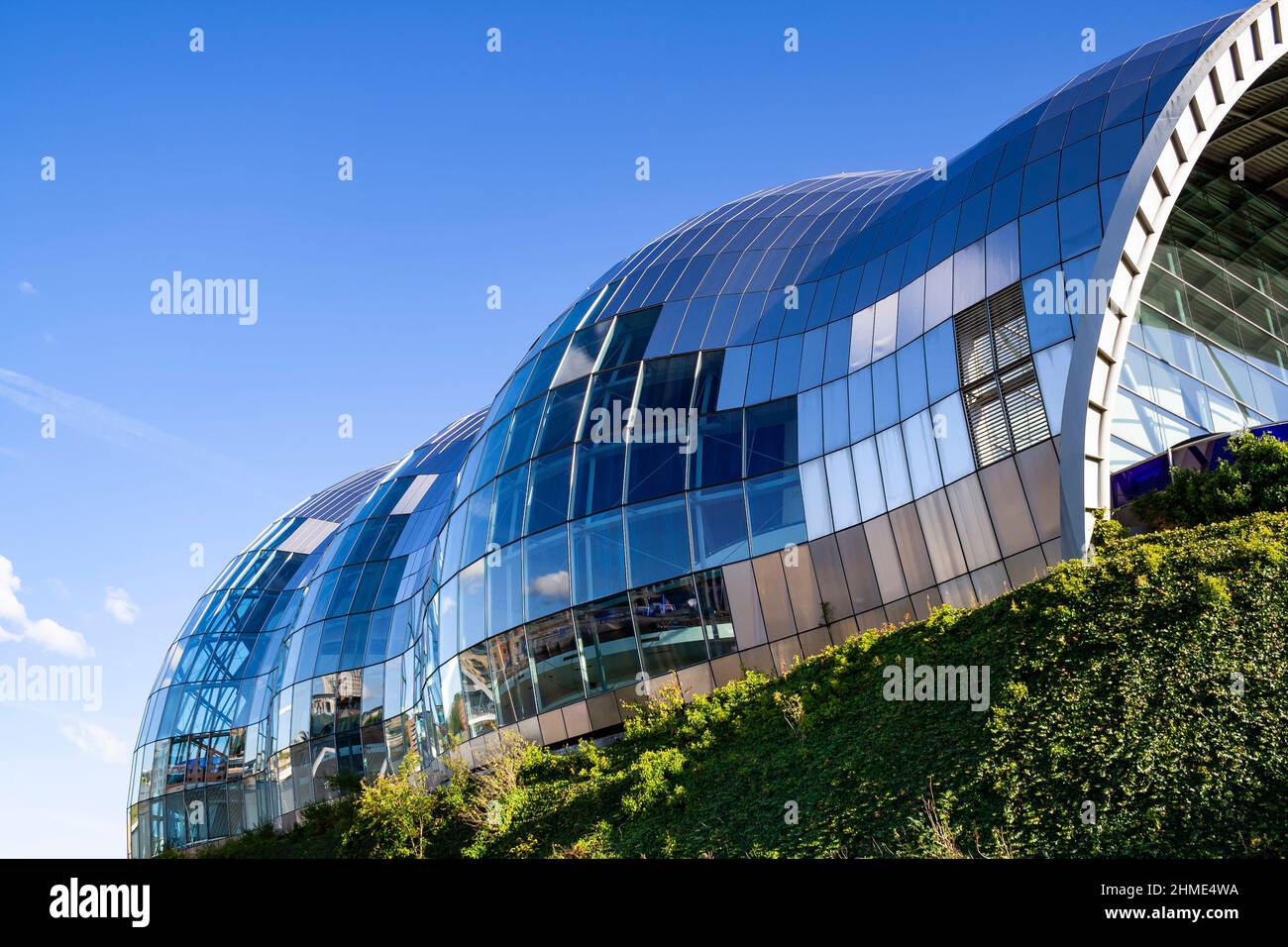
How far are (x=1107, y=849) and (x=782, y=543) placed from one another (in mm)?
13853

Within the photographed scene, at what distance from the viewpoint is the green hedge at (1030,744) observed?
42.7 feet

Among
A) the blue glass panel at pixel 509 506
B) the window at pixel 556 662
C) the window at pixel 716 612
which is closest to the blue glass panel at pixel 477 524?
the blue glass panel at pixel 509 506

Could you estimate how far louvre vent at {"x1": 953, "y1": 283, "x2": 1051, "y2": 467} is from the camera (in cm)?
2216

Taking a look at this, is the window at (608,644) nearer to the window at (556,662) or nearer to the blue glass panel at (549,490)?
the window at (556,662)

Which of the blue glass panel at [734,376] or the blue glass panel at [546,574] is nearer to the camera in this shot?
the blue glass panel at [546,574]

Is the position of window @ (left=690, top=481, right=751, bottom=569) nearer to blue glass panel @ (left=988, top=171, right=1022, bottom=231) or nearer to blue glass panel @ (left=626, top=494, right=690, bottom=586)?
blue glass panel @ (left=626, top=494, right=690, bottom=586)

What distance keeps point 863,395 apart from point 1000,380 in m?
3.86

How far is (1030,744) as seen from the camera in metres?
14.6

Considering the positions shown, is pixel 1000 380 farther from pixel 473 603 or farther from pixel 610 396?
pixel 473 603

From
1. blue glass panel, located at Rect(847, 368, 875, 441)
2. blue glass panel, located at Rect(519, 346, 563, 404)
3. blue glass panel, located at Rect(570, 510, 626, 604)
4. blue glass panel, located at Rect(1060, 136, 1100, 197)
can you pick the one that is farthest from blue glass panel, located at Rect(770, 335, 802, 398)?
blue glass panel, located at Rect(519, 346, 563, 404)

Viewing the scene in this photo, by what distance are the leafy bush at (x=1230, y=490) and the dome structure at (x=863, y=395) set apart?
1.32 m

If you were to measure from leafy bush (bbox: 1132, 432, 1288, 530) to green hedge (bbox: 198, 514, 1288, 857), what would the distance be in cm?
187
